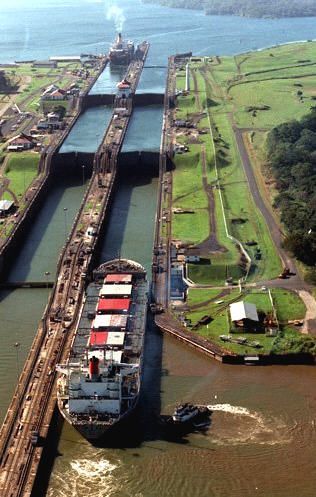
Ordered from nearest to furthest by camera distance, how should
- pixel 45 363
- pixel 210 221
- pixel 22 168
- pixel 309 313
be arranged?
pixel 45 363, pixel 309 313, pixel 210 221, pixel 22 168

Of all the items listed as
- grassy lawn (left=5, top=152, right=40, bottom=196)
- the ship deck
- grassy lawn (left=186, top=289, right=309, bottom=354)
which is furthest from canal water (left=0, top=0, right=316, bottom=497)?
grassy lawn (left=5, top=152, right=40, bottom=196)

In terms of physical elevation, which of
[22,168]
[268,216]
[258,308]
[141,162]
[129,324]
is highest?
[22,168]

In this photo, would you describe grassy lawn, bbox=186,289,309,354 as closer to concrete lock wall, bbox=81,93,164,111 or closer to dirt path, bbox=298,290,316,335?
dirt path, bbox=298,290,316,335

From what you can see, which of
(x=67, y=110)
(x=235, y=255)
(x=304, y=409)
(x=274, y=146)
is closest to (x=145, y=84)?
(x=67, y=110)

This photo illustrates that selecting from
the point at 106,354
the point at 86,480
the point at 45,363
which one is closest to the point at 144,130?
the point at 45,363

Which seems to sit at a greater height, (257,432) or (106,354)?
(106,354)

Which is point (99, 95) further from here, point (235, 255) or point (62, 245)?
point (235, 255)

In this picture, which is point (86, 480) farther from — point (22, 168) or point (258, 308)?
point (22, 168)

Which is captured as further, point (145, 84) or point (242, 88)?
point (145, 84)
